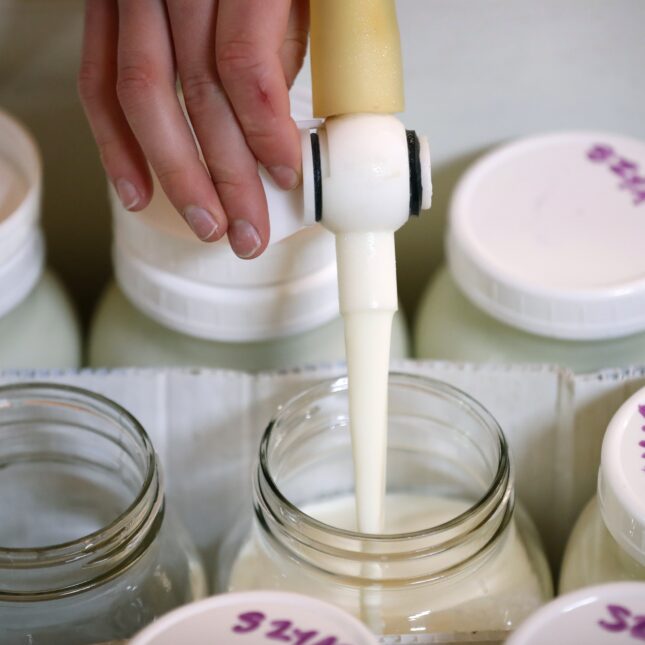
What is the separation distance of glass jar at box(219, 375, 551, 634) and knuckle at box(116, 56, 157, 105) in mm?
155

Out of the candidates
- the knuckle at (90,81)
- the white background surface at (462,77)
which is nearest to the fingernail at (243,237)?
the knuckle at (90,81)

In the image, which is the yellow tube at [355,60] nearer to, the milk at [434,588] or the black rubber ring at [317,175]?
the black rubber ring at [317,175]

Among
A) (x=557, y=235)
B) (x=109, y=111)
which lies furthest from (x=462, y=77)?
(x=109, y=111)

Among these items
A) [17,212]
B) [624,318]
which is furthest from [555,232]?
[17,212]

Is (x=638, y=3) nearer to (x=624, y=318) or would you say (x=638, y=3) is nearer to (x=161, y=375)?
(x=624, y=318)

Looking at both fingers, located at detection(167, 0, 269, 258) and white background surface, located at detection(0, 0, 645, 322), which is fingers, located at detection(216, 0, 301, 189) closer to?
fingers, located at detection(167, 0, 269, 258)

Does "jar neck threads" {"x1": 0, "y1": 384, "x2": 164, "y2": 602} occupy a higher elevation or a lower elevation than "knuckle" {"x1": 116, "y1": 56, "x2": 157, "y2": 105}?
lower

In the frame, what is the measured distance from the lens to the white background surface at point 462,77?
24.1 inches

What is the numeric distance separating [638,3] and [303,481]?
1.14 ft

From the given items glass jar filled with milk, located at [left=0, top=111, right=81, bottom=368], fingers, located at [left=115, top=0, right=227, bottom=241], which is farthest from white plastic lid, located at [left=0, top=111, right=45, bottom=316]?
fingers, located at [left=115, top=0, right=227, bottom=241]

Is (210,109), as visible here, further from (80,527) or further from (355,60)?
(80,527)

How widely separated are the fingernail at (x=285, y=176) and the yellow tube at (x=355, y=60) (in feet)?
0.11

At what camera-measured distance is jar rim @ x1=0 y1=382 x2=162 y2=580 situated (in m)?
0.40

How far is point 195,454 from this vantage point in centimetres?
53
